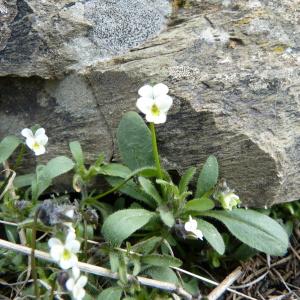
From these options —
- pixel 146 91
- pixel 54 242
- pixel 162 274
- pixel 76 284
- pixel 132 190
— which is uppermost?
pixel 146 91

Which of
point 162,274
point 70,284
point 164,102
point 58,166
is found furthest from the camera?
point 58,166

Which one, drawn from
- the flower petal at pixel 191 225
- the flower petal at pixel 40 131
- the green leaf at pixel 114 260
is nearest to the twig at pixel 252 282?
the flower petal at pixel 191 225

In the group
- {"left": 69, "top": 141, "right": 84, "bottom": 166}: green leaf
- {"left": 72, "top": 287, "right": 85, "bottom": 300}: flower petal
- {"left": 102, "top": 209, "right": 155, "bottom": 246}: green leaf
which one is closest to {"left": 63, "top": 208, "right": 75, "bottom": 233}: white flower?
{"left": 72, "top": 287, "right": 85, "bottom": 300}: flower petal

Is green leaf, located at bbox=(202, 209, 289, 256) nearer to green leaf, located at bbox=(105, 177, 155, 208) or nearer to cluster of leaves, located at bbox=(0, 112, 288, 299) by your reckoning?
cluster of leaves, located at bbox=(0, 112, 288, 299)

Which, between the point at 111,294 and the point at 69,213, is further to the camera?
the point at 111,294

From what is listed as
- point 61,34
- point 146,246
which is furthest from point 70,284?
point 61,34

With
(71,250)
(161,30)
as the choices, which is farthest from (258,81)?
(71,250)

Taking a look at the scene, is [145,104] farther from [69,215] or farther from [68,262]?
[68,262]

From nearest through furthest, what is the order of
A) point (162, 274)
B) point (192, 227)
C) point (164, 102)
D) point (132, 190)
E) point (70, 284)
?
point (70, 284)
point (164, 102)
point (192, 227)
point (162, 274)
point (132, 190)

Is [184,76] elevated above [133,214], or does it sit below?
above
